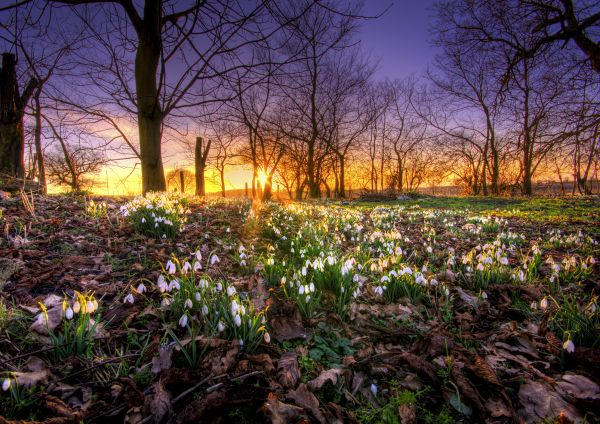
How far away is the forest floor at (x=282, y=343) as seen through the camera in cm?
159

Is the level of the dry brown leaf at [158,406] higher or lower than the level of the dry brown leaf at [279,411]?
higher

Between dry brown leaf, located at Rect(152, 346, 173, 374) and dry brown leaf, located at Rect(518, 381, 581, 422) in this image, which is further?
dry brown leaf, located at Rect(152, 346, 173, 374)

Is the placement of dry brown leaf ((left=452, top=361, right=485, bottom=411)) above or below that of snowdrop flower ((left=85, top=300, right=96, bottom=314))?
below

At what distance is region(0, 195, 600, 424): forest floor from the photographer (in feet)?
5.21

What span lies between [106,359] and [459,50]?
9.41 m

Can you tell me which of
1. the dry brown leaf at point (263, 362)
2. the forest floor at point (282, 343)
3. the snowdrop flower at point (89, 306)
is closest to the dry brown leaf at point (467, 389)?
the forest floor at point (282, 343)

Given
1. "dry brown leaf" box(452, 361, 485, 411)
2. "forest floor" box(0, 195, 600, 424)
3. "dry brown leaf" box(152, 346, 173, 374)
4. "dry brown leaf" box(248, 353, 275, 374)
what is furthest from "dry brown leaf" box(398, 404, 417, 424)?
"dry brown leaf" box(152, 346, 173, 374)

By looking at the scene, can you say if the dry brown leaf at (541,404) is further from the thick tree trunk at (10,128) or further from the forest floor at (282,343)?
the thick tree trunk at (10,128)

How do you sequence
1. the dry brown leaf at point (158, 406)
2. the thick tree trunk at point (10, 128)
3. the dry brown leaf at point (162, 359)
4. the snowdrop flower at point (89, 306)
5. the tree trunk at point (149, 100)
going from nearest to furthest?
the dry brown leaf at point (158, 406), the dry brown leaf at point (162, 359), the snowdrop flower at point (89, 306), the tree trunk at point (149, 100), the thick tree trunk at point (10, 128)

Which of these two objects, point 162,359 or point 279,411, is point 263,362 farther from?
point 162,359

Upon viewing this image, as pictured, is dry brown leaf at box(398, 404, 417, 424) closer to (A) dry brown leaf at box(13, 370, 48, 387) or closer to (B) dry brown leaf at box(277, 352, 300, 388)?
(B) dry brown leaf at box(277, 352, 300, 388)

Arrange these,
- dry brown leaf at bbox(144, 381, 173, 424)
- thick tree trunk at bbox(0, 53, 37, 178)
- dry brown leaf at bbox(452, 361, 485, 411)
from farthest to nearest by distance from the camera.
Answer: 1. thick tree trunk at bbox(0, 53, 37, 178)
2. dry brown leaf at bbox(452, 361, 485, 411)
3. dry brown leaf at bbox(144, 381, 173, 424)

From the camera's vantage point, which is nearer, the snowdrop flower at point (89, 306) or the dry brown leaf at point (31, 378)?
the dry brown leaf at point (31, 378)

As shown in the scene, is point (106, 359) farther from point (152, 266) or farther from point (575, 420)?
point (575, 420)
